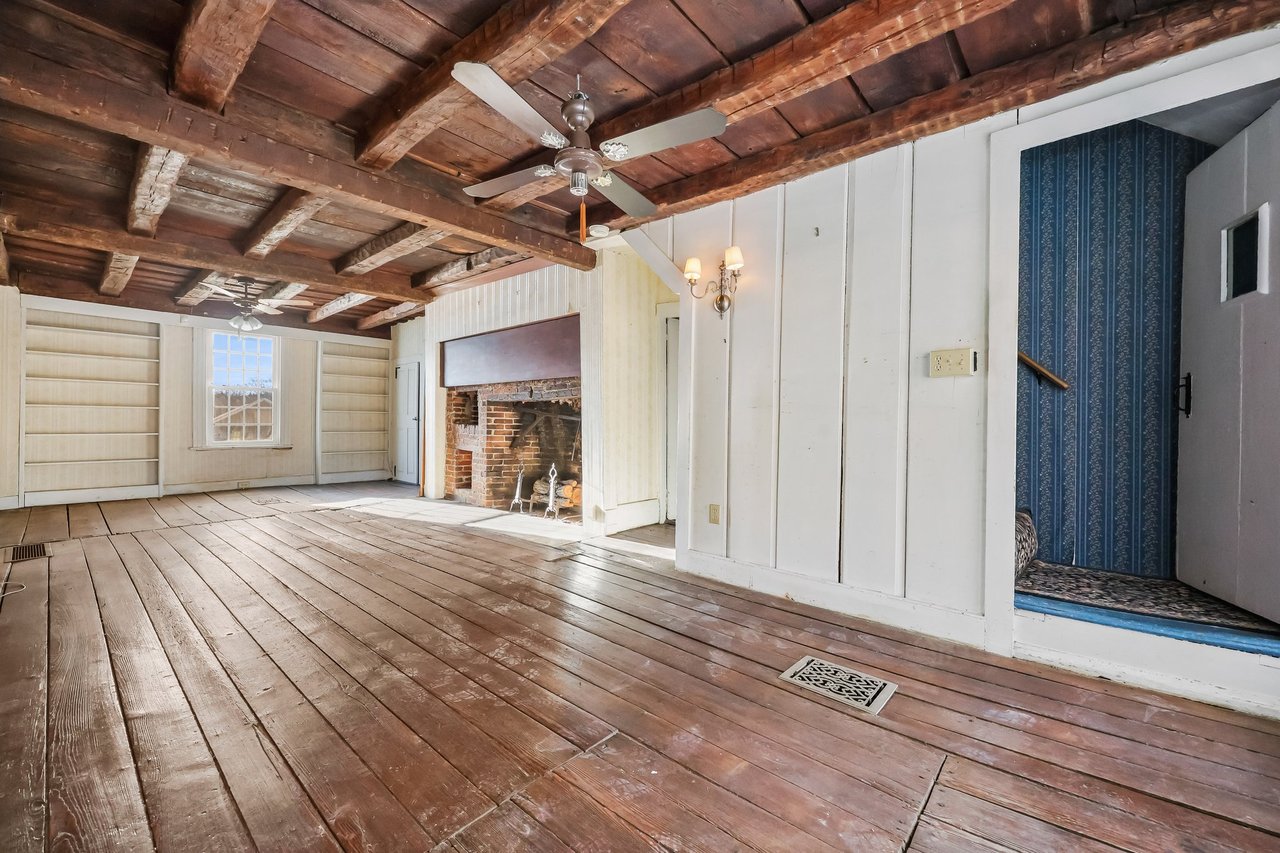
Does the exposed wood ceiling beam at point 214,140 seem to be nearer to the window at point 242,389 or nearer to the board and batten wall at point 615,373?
the board and batten wall at point 615,373

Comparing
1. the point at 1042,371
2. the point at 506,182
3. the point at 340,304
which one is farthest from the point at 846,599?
the point at 340,304

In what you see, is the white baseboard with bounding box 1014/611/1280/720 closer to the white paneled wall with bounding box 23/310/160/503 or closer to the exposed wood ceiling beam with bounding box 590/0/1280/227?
the exposed wood ceiling beam with bounding box 590/0/1280/227

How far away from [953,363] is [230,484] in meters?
9.37

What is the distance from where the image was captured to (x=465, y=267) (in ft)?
17.9

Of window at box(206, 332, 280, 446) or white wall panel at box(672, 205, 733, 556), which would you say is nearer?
white wall panel at box(672, 205, 733, 556)

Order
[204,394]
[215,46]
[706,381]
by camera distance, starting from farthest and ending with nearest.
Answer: [204,394] → [706,381] → [215,46]

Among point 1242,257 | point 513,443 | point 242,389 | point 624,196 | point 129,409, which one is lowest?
point 513,443

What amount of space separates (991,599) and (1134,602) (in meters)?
0.62

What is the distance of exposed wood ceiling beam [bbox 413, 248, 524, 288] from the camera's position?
4.97 m

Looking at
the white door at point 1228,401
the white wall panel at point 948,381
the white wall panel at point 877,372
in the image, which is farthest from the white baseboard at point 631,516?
the white door at point 1228,401

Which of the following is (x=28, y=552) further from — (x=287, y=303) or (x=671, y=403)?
(x=671, y=403)

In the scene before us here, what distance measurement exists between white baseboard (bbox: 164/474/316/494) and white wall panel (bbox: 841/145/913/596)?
8630 mm

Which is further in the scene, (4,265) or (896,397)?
(4,265)

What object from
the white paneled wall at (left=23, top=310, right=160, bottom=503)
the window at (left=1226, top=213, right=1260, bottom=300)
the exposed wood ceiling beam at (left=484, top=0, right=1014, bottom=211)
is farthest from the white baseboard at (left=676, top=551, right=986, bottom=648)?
the white paneled wall at (left=23, top=310, right=160, bottom=503)
